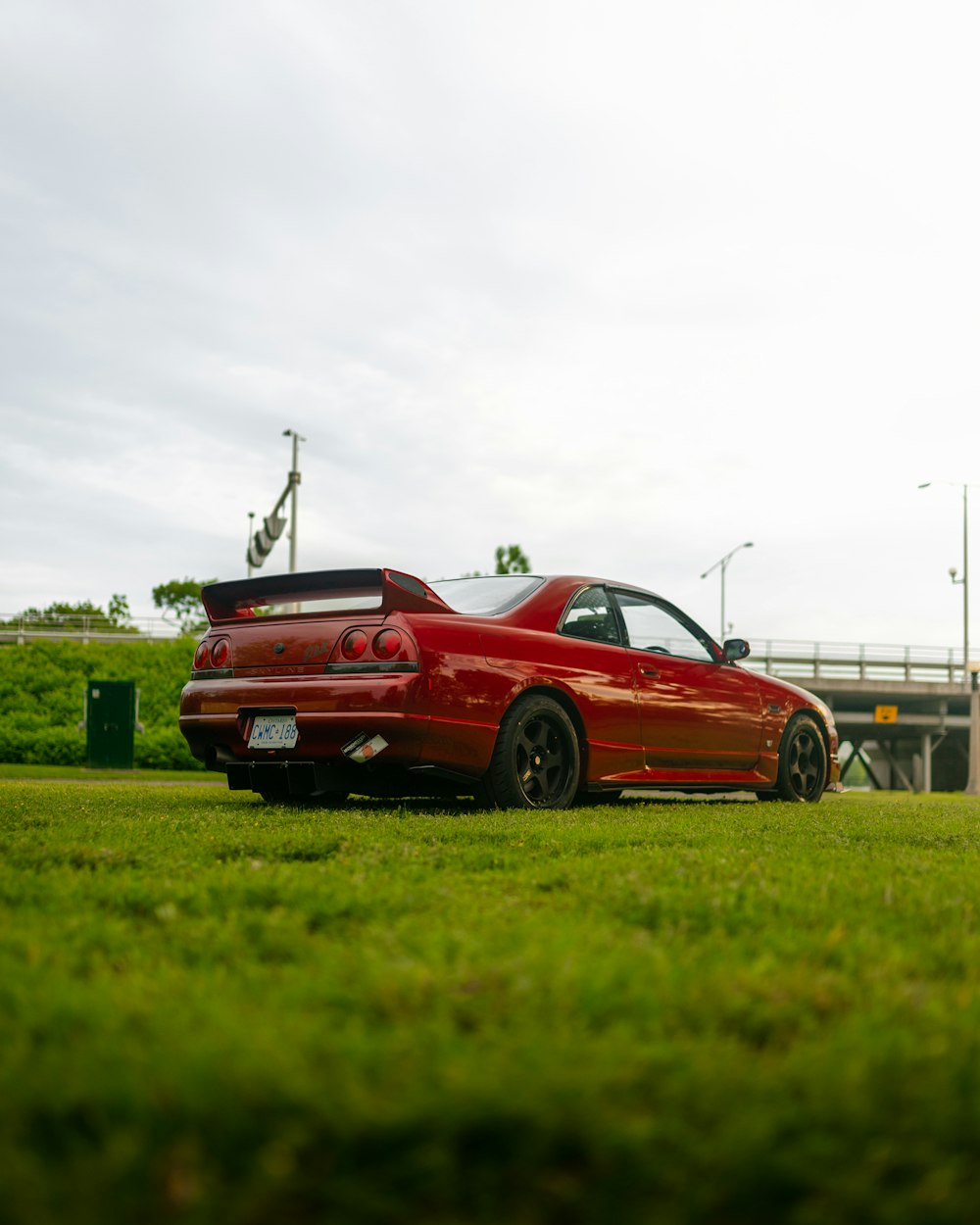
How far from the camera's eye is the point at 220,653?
734 cm

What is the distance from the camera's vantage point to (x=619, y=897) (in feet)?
10.8

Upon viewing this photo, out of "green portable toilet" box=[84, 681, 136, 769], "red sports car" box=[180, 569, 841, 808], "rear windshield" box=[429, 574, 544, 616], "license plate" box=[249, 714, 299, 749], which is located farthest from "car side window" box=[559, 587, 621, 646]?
"green portable toilet" box=[84, 681, 136, 769]

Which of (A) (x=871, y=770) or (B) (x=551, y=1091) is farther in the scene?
(A) (x=871, y=770)

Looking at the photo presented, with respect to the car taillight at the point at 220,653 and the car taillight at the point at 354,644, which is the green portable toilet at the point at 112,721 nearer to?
the car taillight at the point at 220,653


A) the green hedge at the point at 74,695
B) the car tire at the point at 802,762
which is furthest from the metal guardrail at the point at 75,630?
the car tire at the point at 802,762

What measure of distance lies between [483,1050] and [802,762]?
8.78 m

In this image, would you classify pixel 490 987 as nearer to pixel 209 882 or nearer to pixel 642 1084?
Result: pixel 642 1084

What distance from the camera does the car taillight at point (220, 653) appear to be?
24.0ft

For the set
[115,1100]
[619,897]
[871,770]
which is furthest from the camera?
[871,770]

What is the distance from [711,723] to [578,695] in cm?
175

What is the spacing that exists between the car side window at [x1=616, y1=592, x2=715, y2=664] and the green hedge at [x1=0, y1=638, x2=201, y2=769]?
18589 millimetres

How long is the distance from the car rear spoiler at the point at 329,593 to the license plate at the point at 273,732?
2.21 ft

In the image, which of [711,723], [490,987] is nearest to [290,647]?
[711,723]

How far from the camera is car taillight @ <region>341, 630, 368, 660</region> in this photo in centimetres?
663
